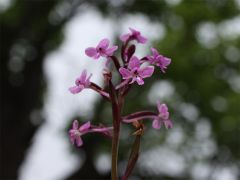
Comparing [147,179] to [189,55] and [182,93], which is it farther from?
[189,55]

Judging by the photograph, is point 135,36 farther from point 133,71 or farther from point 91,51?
point 133,71

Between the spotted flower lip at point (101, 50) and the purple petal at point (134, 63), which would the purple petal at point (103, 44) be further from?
the purple petal at point (134, 63)

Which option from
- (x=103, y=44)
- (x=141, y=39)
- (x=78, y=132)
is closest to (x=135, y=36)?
(x=141, y=39)

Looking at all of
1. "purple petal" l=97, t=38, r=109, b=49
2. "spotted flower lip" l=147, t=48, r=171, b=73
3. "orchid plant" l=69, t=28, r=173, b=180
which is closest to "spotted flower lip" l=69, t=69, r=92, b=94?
"orchid plant" l=69, t=28, r=173, b=180

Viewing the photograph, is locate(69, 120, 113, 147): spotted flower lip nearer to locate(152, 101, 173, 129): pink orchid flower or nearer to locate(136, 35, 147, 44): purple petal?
locate(152, 101, 173, 129): pink orchid flower

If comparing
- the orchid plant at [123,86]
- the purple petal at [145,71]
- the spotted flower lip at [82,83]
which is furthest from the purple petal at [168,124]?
the spotted flower lip at [82,83]

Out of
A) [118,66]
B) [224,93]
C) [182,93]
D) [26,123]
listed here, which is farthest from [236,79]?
[118,66]

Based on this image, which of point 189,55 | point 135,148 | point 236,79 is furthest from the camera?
point 236,79
